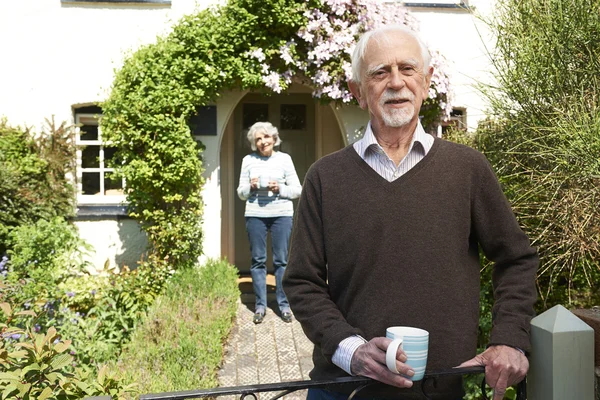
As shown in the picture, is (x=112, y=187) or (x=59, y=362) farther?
(x=112, y=187)

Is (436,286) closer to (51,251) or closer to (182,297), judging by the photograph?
(182,297)

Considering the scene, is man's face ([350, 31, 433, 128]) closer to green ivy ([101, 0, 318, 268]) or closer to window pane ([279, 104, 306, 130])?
green ivy ([101, 0, 318, 268])

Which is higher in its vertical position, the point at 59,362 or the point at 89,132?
the point at 89,132

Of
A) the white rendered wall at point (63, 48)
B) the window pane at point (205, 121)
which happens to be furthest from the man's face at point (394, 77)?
the white rendered wall at point (63, 48)

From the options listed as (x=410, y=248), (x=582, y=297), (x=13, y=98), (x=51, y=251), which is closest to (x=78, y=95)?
(x=13, y=98)

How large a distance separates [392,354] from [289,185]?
14.6 feet

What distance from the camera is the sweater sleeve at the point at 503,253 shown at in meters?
1.69

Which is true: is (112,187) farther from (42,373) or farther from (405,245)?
(405,245)

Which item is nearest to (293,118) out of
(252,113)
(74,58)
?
(252,113)

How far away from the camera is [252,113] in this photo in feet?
29.2

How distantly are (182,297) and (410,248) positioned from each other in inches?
170

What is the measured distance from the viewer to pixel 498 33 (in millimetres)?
4320

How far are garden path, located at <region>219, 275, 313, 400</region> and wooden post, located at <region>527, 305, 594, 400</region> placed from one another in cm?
300

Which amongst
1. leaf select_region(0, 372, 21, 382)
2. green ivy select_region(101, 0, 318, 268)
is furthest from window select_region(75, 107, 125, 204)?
leaf select_region(0, 372, 21, 382)
